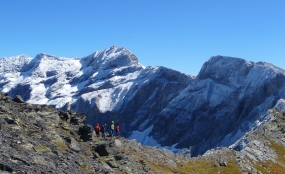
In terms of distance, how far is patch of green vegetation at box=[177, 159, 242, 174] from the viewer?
55.9 meters

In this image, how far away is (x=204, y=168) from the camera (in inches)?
2357

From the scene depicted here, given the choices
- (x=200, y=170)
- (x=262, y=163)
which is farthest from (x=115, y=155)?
(x=262, y=163)

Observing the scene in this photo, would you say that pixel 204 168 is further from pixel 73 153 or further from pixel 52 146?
pixel 52 146

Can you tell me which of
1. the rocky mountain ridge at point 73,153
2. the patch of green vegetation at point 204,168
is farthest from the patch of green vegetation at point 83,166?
the patch of green vegetation at point 204,168

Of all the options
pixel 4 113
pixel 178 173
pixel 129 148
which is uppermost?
pixel 4 113

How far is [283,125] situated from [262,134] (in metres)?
14.8

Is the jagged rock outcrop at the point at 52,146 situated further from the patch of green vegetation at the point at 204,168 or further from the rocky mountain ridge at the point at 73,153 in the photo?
the patch of green vegetation at the point at 204,168

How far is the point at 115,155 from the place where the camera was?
43594 mm

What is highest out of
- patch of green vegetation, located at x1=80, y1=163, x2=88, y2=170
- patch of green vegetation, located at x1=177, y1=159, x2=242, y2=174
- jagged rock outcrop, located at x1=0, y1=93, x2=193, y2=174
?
jagged rock outcrop, located at x1=0, y1=93, x2=193, y2=174

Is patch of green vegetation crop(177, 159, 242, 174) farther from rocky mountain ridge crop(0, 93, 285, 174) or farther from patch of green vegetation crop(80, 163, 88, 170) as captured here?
patch of green vegetation crop(80, 163, 88, 170)

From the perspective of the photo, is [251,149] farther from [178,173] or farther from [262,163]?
[178,173]

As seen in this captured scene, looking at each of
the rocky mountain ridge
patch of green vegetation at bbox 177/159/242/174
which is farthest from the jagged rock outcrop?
patch of green vegetation at bbox 177/159/242/174

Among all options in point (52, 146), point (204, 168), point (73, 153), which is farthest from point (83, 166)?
point (204, 168)

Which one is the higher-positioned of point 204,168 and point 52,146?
point 52,146
